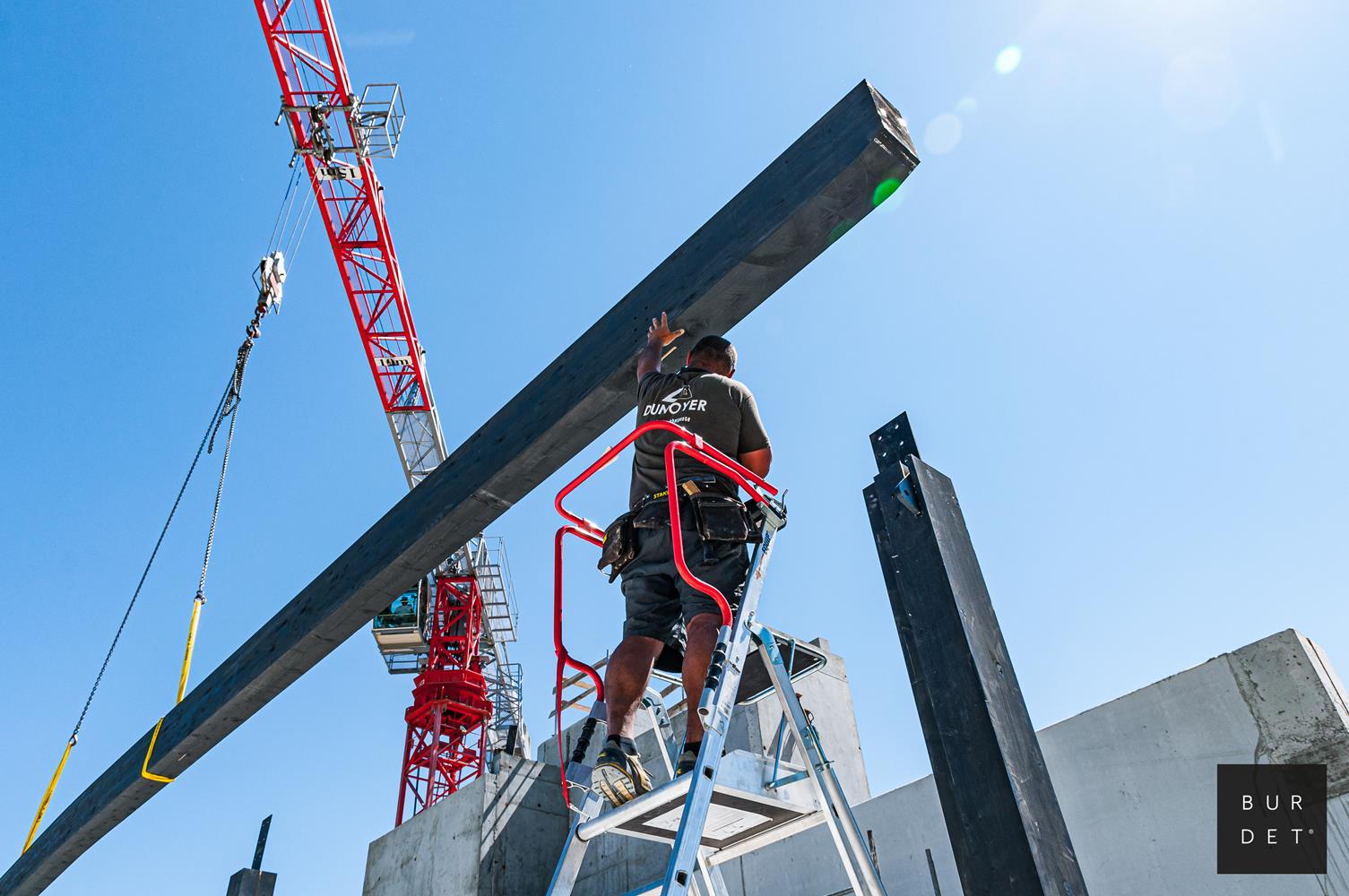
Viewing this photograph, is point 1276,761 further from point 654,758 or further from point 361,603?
point 654,758

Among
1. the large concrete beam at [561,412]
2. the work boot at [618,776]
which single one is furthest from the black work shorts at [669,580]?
the large concrete beam at [561,412]

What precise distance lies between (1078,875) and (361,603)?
369 cm

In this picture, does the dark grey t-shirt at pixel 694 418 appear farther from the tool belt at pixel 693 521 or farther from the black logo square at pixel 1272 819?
the black logo square at pixel 1272 819

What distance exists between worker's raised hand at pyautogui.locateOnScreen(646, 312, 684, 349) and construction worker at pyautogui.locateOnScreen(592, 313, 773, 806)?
5.4 inches

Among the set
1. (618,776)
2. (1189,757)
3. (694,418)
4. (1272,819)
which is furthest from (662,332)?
(1272,819)

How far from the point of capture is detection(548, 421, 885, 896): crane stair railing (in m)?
2.53

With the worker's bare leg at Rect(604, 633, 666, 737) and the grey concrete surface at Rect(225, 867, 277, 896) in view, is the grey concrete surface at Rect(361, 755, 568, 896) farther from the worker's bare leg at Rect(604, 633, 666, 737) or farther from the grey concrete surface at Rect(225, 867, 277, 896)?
the worker's bare leg at Rect(604, 633, 666, 737)

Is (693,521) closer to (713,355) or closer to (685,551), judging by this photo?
(685,551)

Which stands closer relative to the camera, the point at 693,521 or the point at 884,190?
the point at 693,521

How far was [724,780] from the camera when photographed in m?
2.71

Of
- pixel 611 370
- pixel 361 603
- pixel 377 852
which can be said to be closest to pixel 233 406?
pixel 377 852

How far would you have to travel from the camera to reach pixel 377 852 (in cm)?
812

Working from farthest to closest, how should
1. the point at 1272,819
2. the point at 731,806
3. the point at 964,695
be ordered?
1. the point at 1272,819
2. the point at 731,806
3. the point at 964,695

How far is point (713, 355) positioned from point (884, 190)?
2.87 ft
